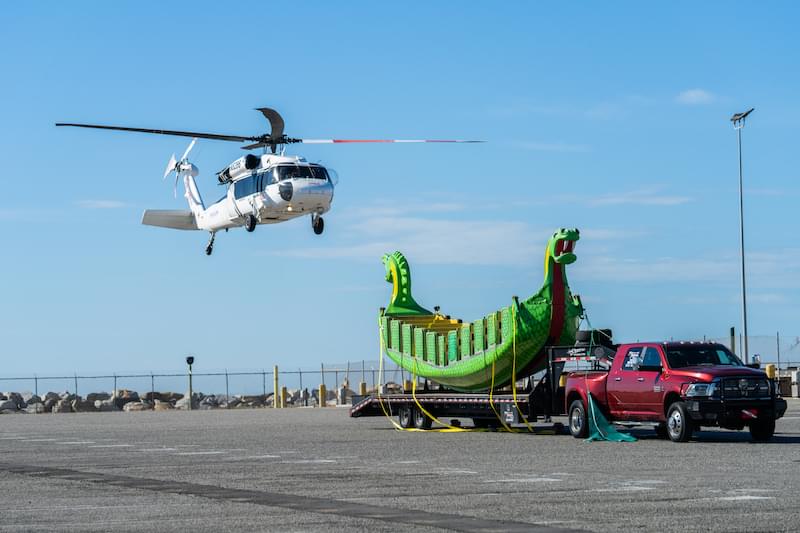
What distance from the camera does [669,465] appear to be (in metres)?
19.2

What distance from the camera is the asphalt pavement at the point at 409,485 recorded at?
1280 centimetres

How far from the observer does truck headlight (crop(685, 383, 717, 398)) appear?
79.9ft

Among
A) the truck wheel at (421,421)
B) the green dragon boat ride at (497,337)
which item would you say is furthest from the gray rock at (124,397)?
the truck wheel at (421,421)

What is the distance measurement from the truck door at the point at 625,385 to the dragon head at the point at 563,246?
4.12 m

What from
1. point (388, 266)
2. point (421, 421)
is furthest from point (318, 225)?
point (421, 421)

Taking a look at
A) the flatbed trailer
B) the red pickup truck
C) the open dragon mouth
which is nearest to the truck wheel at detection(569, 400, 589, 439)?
the red pickup truck

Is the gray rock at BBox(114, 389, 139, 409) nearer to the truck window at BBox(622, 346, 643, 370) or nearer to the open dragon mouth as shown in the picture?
the open dragon mouth

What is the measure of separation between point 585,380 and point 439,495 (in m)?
12.4

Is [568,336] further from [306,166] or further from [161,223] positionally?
[161,223]

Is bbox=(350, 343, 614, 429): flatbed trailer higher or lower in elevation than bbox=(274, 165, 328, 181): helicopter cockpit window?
lower

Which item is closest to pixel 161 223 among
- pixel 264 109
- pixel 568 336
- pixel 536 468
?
pixel 264 109

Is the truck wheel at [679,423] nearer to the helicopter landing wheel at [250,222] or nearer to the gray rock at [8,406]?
the helicopter landing wheel at [250,222]

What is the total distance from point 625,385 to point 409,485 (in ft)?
34.6

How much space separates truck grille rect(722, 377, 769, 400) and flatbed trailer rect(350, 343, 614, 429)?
2425 millimetres
